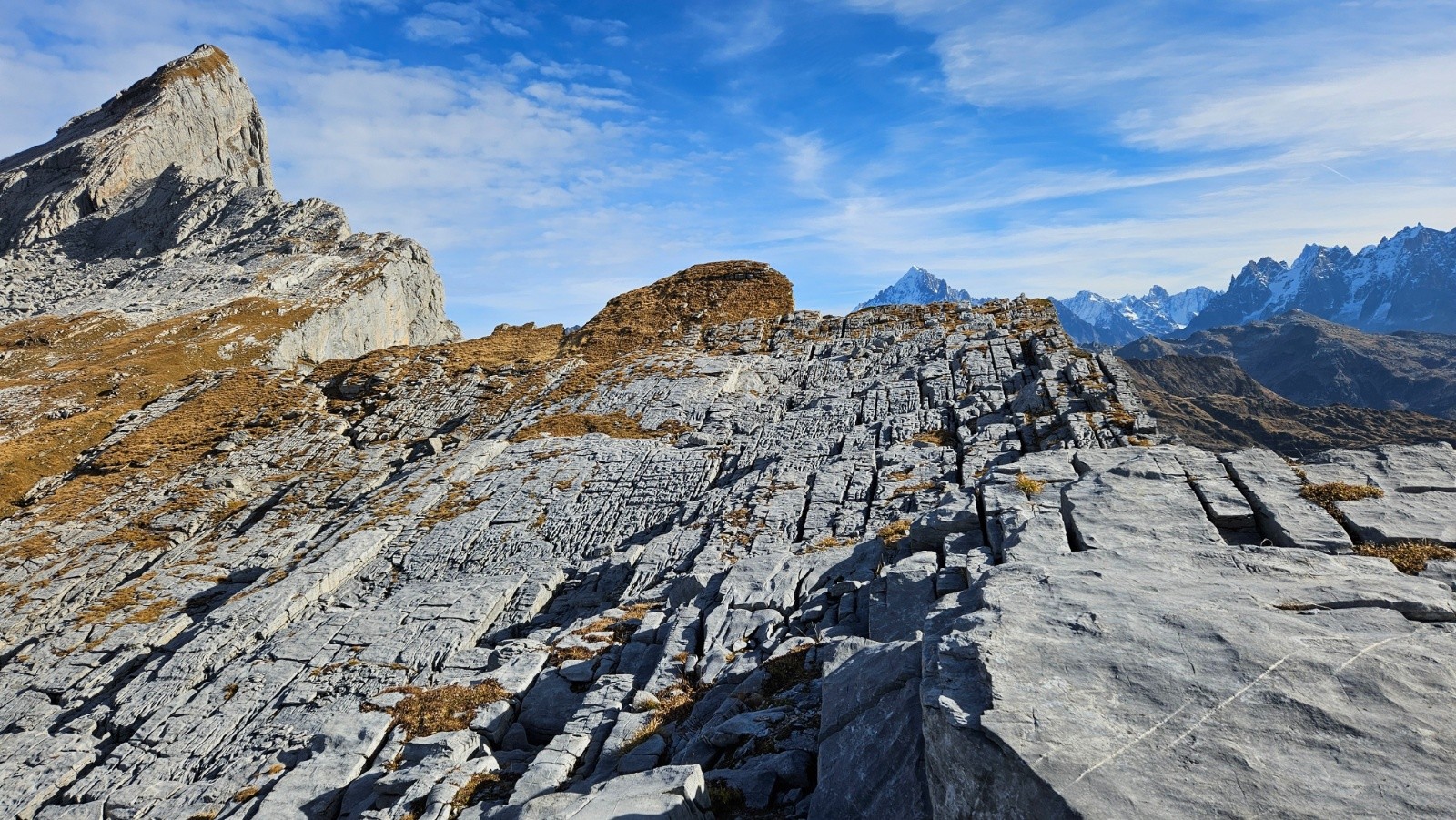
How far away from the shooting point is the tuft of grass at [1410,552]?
11.5 metres

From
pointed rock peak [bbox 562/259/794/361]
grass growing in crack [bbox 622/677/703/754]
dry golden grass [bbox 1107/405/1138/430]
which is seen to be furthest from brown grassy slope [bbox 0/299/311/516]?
dry golden grass [bbox 1107/405/1138/430]

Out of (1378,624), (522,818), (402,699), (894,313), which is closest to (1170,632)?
(1378,624)

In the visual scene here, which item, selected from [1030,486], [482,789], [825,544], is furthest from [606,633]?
[1030,486]

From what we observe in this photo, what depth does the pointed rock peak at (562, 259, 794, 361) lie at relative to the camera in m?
57.1

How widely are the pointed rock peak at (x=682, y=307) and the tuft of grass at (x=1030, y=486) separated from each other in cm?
3869

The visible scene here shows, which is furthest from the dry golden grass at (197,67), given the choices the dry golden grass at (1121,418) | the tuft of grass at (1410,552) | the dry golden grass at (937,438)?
the tuft of grass at (1410,552)

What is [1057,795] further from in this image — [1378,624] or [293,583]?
[293,583]

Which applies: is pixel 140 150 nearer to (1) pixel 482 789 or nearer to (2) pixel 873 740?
(1) pixel 482 789

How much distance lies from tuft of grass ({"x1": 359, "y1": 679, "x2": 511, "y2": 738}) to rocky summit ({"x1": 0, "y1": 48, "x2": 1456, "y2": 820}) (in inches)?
4.6

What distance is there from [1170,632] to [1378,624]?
2.59 metres

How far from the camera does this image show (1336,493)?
1444 cm

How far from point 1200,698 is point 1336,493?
9.30 m

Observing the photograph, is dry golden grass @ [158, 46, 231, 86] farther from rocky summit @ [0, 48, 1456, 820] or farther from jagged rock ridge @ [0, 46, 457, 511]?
rocky summit @ [0, 48, 1456, 820]

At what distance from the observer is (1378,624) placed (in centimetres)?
931
